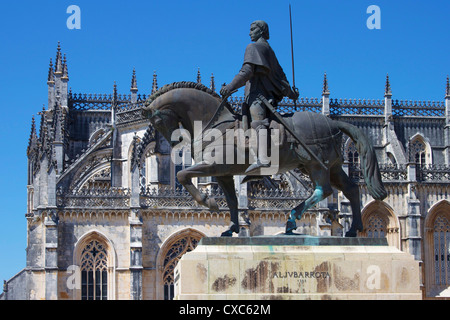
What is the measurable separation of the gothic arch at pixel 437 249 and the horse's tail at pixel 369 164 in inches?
1167

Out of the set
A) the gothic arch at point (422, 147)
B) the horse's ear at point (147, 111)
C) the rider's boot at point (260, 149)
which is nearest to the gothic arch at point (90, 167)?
the gothic arch at point (422, 147)

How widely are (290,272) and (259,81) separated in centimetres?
298

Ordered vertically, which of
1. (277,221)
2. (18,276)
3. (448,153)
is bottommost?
(18,276)

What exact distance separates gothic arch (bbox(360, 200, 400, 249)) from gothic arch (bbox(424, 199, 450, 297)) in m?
1.64

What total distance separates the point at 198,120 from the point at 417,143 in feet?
129

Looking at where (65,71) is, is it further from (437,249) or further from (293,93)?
(293,93)

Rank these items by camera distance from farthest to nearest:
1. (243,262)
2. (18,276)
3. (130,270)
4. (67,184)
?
(18,276)
(67,184)
(130,270)
(243,262)

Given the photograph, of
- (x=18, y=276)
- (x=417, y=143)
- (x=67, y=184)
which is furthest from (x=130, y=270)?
(x=417, y=143)

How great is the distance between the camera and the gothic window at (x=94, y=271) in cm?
3488

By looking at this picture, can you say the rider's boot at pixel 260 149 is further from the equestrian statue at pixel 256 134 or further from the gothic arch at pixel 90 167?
the gothic arch at pixel 90 167

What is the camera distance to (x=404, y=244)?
40.4m
